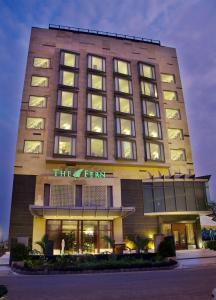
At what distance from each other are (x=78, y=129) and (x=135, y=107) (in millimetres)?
11103

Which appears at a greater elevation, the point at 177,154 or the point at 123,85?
the point at 123,85

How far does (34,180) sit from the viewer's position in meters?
38.8

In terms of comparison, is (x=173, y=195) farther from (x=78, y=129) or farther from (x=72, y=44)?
(x=72, y=44)

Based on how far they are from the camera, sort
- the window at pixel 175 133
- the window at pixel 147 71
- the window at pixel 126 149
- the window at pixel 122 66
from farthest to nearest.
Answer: the window at pixel 147 71 → the window at pixel 122 66 → the window at pixel 175 133 → the window at pixel 126 149

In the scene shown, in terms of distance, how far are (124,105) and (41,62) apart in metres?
15.8

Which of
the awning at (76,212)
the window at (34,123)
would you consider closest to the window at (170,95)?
the window at (34,123)

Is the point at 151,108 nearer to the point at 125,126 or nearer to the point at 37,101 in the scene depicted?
the point at 125,126

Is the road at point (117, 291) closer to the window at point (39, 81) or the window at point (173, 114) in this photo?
the window at point (39, 81)

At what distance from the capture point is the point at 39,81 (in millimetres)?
45594

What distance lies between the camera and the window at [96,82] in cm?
4701

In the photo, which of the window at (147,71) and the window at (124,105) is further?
the window at (147,71)

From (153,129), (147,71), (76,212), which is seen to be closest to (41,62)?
(147,71)

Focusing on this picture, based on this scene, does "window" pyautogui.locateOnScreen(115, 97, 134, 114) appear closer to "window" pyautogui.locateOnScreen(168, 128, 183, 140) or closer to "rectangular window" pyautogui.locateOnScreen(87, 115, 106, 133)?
"rectangular window" pyautogui.locateOnScreen(87, 115, 106, 133)

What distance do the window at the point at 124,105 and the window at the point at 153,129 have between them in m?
3.52
